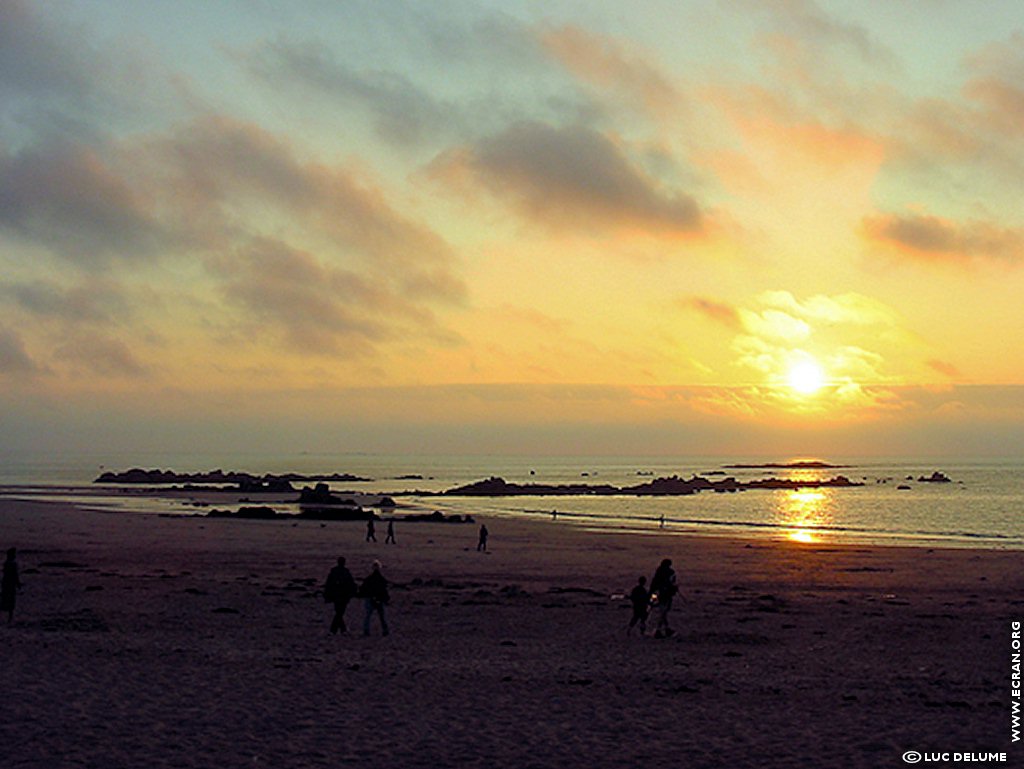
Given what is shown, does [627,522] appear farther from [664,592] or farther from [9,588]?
[9,588]

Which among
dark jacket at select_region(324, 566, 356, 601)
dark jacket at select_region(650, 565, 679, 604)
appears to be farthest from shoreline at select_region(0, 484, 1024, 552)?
dark jacket at select_region(324, 566, 356, 601)

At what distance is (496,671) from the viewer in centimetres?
1905

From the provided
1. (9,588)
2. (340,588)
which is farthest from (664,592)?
(9,588)

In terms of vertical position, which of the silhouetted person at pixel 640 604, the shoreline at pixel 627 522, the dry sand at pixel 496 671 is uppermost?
the silhouetted person at pixel 640 604

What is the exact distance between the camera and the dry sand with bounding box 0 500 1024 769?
44.0 ft

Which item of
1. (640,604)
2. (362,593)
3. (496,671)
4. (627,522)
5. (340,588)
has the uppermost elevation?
(340,588)

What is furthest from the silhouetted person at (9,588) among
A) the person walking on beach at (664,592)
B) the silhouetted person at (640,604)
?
the person walking on beach at (664,592)

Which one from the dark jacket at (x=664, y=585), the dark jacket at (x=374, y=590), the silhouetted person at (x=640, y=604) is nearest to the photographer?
the dark jacket at (x=374, y=590)

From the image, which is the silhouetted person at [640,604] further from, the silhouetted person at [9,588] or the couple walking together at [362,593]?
the silhouetted person at [9,588]

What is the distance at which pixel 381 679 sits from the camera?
1791cm

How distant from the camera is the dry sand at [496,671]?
44.0ft

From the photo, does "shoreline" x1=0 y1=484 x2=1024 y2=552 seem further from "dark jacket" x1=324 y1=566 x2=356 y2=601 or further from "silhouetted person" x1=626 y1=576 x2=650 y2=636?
"dark jacket" x1=324 y1=566 x2=356 y2=601

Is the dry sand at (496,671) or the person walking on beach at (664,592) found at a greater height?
the person walking on beach at (664,592)

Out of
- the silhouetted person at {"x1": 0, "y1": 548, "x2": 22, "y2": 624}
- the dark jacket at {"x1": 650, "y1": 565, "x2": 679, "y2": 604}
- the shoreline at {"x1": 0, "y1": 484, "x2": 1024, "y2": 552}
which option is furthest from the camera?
the shoreline at {"x1": 0, "y1": 484, "x2": 1024, "y2": 552}
